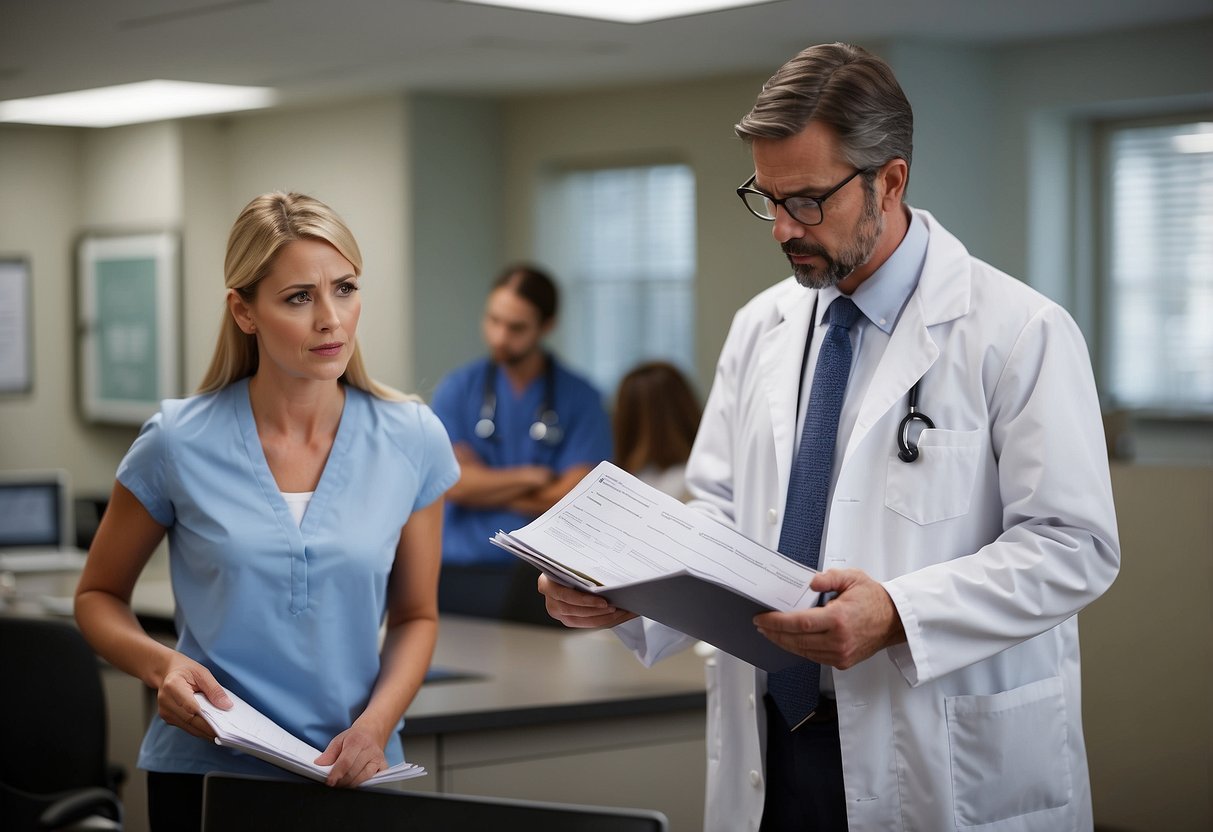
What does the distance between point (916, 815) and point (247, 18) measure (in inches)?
135

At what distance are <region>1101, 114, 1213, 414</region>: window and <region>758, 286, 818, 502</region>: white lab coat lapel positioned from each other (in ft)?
12.6

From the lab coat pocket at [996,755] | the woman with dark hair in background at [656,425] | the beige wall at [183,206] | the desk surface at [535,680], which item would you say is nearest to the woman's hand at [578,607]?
the lab coat pocket at [996,755]

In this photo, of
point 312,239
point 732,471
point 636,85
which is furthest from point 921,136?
point 312,239

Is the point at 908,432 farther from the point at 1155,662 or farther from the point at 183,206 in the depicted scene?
the point at 183,206

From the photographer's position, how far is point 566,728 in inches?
119

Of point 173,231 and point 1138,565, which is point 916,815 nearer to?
point 1138,565

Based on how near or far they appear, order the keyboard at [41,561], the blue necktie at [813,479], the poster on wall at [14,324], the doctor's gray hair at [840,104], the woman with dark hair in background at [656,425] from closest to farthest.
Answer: the doctor's gray hair at [840,104] → the blue necktie at [813,479] → the woman with dark hair in background at [656,425] → the keyboard at [41,561] → the poster on wall at [14,324]

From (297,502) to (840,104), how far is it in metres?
0.92

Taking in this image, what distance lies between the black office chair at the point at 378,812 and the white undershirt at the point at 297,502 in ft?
1.65

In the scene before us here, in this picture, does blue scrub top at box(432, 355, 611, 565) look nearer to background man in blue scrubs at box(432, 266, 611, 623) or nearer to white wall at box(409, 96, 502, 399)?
background man in blue scrubs at box(432, 266, 611, 623)

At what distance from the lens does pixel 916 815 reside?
193 centimetres

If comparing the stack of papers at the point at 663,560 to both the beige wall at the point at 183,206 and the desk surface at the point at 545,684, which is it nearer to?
the desk surface at the point at 545,684

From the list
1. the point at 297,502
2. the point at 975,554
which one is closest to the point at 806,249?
the point at 975,554

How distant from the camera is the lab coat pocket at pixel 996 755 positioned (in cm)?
192
